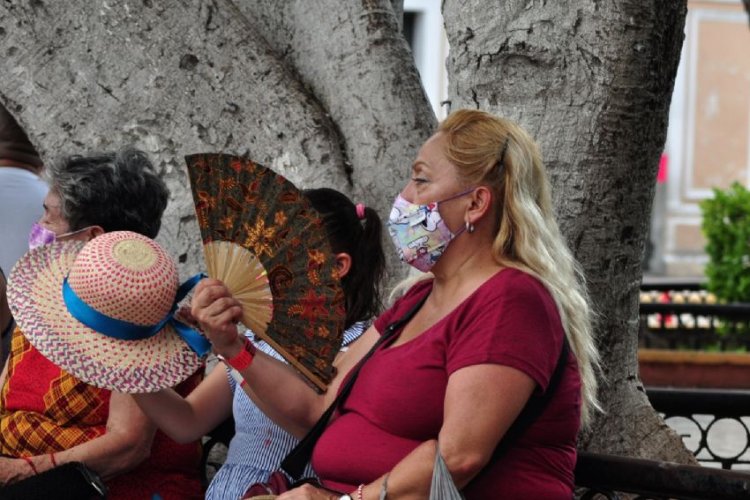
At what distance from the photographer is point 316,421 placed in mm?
3430

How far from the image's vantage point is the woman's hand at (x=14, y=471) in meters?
3.63

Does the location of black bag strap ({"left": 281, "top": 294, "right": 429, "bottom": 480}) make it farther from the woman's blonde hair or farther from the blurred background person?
the blurred background person

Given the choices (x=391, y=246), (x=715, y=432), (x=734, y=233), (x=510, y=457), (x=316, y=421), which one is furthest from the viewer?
(x=734, y=233)

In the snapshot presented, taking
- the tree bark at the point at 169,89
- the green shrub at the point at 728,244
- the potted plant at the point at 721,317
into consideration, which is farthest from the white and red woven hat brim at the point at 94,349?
the green shrub at the point at 728,244

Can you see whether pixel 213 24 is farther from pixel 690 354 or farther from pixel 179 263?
pixel 690 354

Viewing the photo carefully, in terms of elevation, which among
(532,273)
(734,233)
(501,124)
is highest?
(501,124)

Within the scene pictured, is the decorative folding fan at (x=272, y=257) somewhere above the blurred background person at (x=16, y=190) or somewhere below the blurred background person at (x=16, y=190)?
above

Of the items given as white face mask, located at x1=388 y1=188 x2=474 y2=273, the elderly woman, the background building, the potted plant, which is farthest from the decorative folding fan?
the background building

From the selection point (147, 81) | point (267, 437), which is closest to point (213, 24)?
point (147, 81)

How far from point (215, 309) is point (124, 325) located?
270 mm

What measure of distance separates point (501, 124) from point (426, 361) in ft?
1.85

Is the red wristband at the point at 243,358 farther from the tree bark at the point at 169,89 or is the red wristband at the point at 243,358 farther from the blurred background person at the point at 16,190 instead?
the blurred background person at the point at 16,190

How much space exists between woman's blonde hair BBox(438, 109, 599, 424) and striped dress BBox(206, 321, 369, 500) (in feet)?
2.52

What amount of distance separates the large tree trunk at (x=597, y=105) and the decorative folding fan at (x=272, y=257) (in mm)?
907
